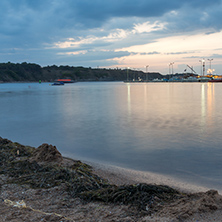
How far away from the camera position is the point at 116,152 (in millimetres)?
8367

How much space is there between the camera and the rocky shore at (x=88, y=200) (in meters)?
3.51

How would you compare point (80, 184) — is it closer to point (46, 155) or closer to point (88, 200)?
point (88, 200)

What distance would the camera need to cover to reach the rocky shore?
11.5ft

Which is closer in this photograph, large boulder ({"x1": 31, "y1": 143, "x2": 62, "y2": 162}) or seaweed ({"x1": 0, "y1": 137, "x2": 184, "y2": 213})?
seaweed ({"x1": 0, "y1": 137, "x2": 184, "y2": 213})

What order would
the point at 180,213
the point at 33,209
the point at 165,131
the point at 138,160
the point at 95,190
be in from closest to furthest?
the point at 180,213
the point at 33,209
the point at 95,190
the point at 138,160
the point at 165,131

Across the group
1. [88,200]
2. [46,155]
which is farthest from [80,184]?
[46,155]

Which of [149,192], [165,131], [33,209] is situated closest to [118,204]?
[149,192]

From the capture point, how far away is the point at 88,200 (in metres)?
Answer: 4.10

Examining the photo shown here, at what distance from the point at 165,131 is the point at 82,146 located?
401 centimetres

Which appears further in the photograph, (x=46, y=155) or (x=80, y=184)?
(x=46, y=155)

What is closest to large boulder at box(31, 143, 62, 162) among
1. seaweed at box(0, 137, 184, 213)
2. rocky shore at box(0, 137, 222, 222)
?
seaweed at box(0, 137, 184, 213)

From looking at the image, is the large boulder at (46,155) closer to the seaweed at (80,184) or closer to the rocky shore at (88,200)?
the seaweed at (80,184)

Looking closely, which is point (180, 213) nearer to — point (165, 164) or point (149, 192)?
point (149, 192)

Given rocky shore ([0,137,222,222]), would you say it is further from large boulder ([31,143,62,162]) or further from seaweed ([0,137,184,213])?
large boulder ([31,143,62,162])
